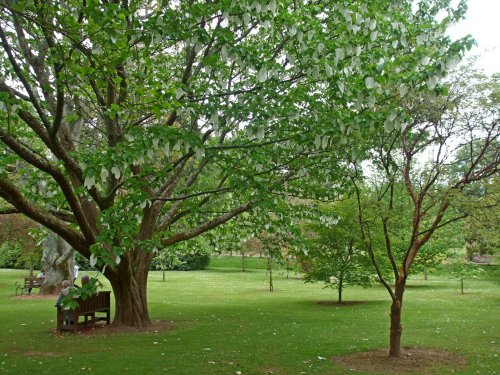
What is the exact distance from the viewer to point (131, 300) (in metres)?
13.0

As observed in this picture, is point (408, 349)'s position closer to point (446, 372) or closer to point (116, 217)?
point (446, 372)

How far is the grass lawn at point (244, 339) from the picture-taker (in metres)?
8.80

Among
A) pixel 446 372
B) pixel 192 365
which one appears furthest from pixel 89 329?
pixel 446 372

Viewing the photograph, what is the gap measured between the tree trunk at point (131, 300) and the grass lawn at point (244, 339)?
0.97 m

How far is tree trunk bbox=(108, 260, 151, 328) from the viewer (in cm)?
1283

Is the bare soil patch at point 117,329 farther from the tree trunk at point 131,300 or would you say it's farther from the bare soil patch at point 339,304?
the bare soil patch at point 339,304

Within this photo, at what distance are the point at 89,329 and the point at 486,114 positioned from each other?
34.1 feet

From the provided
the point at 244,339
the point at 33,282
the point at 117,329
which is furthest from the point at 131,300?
the point at 33,282

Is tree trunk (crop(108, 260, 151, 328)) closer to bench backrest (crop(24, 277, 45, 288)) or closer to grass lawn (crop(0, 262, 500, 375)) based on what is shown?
grass lawn (crop(0, 262, 500, 375))

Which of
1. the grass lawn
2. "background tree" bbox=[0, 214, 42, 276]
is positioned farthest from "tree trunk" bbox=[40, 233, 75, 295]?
the grass lawn

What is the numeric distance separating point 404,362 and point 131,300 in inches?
275

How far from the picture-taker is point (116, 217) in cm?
625

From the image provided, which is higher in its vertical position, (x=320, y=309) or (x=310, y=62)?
(x=310, y=62)

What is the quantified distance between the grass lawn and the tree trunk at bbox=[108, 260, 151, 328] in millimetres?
968
